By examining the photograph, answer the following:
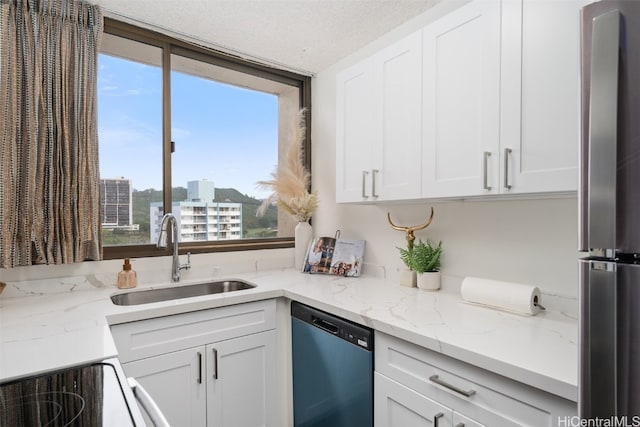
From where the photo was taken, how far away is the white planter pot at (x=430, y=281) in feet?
5.89

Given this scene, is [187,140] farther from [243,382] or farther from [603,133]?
[603,133]

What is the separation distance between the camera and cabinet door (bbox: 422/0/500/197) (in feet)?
4.33

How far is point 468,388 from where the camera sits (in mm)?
1066

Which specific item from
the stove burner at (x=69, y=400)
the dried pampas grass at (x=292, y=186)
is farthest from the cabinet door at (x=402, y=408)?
the dried pampas grass at (x=292, y=186)

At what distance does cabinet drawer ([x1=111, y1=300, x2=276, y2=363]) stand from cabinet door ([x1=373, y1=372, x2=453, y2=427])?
696 millimetres

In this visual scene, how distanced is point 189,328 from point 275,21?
1.68m

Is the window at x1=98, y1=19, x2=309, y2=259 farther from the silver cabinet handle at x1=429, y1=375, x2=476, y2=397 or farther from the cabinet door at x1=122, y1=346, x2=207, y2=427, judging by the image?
the silver cabinet handle at x1=429, y1=375, x2=476, y2=397

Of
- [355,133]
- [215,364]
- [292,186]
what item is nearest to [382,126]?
[355,133]

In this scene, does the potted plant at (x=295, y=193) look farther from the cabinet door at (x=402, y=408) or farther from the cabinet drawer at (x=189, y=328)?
the cabinet door at (x=402, y=408)

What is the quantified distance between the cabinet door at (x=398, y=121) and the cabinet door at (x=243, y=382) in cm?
100

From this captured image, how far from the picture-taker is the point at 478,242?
1698 mm

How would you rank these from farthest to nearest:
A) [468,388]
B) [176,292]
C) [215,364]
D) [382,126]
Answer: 1. [176,292]
2. [382,126]
3. [215,364]
4. [468,388]

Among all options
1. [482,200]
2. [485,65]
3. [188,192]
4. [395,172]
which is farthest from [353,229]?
[485,65]

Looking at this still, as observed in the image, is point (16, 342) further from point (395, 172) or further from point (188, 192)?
point (395, 172)
